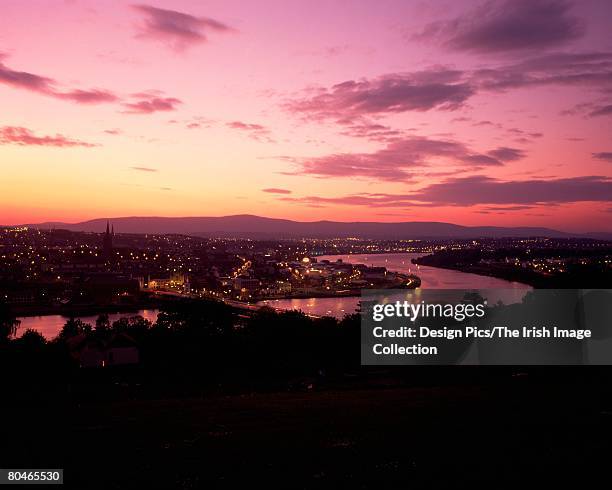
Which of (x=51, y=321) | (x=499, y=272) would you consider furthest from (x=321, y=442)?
(x=499, y=272)

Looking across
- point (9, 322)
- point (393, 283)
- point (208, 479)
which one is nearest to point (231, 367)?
point (208, 479)

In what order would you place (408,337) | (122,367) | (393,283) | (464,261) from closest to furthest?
(122,367) < (408,337) < (393,283) < (464,261)

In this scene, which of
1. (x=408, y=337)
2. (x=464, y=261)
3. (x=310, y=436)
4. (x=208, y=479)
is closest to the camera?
(x=208, y=479)

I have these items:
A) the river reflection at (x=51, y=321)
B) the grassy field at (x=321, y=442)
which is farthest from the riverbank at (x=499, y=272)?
the grassy field at (x=321, y=442)

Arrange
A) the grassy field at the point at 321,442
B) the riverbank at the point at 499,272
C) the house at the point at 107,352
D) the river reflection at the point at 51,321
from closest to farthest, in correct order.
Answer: the grassy field at the point at 321,442, the house at the point at 107,352, the river reflection at the point at 51,321, the riverbank at the point at 499,272

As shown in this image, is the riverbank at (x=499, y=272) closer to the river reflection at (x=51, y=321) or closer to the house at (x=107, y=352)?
the river reflection at (x=51, y=321)

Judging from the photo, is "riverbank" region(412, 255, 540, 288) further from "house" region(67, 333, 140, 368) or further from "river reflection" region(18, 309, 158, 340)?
"house" region(67, 333, 140, 368)

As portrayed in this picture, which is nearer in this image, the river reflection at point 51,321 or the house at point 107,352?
the house at point 107,352

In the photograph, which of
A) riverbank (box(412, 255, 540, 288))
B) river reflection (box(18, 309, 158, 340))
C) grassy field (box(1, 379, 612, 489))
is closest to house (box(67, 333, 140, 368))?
grassy field (box(1, 379, 612, 489))

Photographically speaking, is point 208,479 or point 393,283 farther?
point 393,283

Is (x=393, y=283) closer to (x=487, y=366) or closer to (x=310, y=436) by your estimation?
(x=487, y=366)

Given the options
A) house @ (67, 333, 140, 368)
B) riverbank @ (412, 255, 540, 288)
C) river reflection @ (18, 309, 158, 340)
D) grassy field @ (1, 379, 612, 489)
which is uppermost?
grassy field @ (1, 379, 612, 489)
